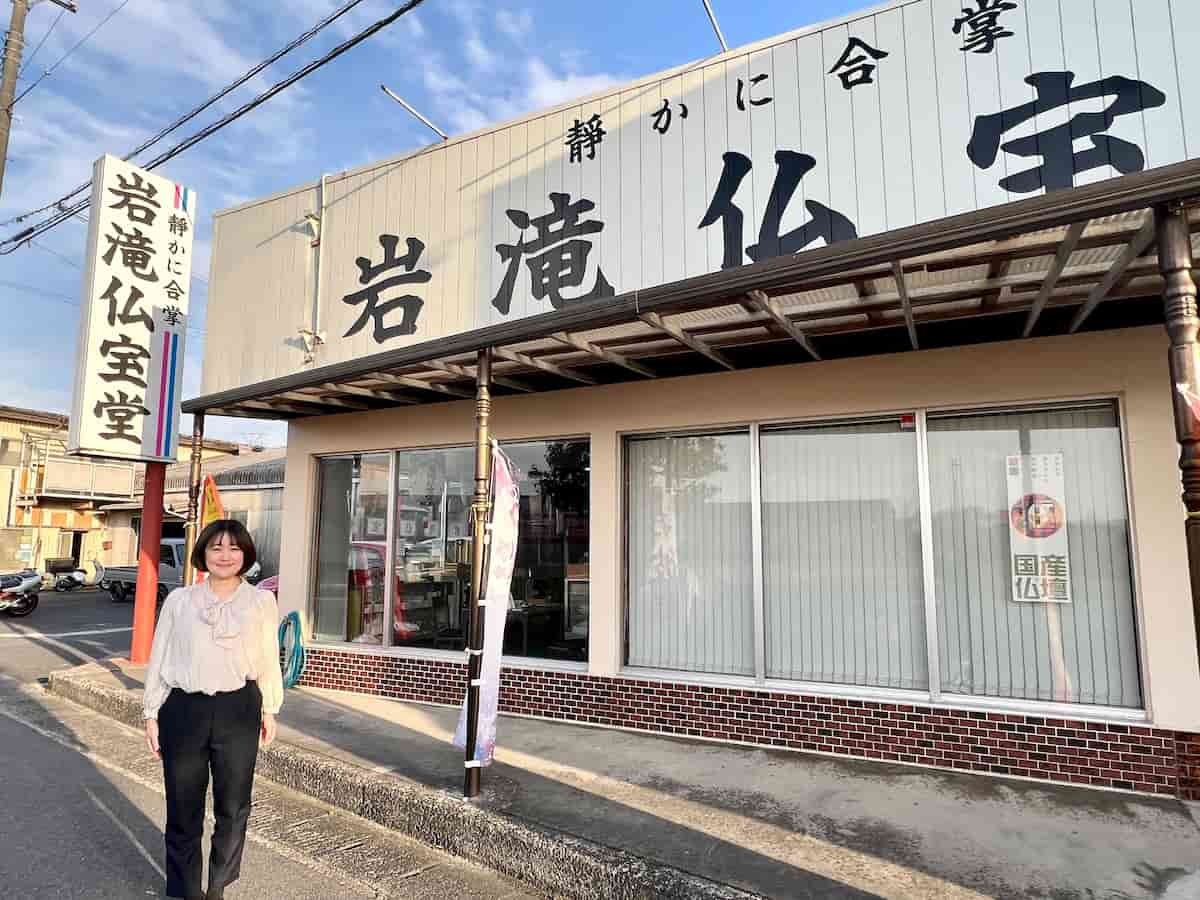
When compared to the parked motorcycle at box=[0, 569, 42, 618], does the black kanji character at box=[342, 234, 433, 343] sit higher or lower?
higher

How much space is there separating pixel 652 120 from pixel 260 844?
5621mm

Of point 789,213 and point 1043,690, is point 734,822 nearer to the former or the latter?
Answer: point 1043,690

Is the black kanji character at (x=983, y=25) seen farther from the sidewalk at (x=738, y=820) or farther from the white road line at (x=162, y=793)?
the white road line at (x=162, y=793)

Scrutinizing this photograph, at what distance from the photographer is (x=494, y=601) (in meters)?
4.61

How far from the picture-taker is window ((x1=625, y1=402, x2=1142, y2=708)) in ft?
16.2

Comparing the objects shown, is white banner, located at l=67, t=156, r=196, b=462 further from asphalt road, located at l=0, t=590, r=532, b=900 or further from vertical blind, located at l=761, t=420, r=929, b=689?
vertical blind, located at l=761, t=420, r=929, b=689

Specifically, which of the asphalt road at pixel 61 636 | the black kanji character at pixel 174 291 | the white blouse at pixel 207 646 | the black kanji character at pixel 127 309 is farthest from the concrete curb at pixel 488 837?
the asphalt road at pixel 61 636

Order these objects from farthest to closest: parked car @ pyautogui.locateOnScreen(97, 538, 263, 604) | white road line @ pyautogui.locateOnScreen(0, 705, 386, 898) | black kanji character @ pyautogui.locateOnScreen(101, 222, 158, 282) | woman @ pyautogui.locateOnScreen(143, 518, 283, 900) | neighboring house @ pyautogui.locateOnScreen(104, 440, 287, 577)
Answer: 1. parked car @ pyautogui.locateOnScreen(97, 538, 263, 604)
2. neighboring house @ pyautogui.locateOnScreen(104, 440, 287, 577)
3. black kanji character @ pyautogui.locateOnScreen(101, 222, 158, 282)
4. white road line @ pyautogui.locateOnScreen(0, 705, 386, 898)
5. woman @ pyautogui.locateOnScreen(143, 518, 283, 900)

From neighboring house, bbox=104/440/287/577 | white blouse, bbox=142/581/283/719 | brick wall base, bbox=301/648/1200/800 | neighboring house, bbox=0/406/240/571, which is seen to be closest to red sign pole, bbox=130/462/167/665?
neighboring house, bbox=104/440/287/577

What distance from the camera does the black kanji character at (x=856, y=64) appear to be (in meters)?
4.77

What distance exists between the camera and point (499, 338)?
4.60m

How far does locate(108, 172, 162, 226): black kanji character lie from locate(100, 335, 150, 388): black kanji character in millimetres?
1496

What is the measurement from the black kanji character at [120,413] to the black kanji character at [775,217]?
7.01 m

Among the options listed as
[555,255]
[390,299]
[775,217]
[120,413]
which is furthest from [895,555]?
[120,413]
